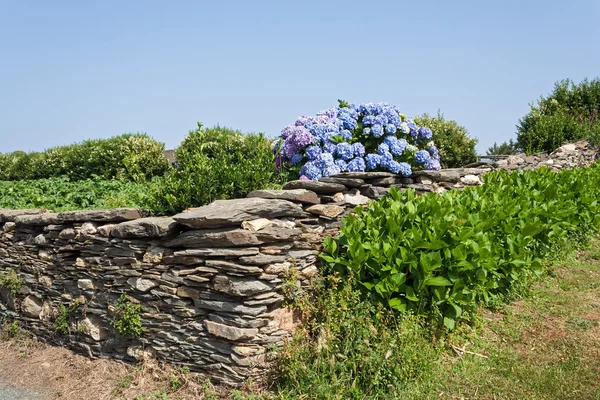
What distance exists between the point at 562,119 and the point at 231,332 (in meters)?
13.9

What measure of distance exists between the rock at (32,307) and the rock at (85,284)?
101cm

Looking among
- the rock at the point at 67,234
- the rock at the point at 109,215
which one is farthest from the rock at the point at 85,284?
the rock at the point at 109,215

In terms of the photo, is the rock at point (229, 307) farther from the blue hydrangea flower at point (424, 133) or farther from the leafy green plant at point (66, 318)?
the blue hydrangea flower at point (424, 133)

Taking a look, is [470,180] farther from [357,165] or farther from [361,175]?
[361,175]

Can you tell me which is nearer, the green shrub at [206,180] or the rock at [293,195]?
the rock at [293,195]

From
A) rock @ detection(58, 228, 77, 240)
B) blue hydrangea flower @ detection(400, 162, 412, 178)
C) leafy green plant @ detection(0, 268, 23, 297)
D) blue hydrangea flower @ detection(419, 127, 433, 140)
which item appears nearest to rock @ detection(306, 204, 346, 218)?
blue hydrangea flower @ detection(400, 162, 412, 178)

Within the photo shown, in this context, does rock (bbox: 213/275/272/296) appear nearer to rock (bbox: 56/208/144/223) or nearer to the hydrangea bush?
rock (bbox: 56/208/144/223)

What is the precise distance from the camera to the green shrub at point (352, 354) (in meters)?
3.49

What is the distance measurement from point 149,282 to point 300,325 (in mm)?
1380

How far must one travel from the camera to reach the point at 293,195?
4.26 m

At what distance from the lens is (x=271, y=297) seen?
3.78 m

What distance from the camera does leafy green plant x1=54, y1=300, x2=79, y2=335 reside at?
16.4 ft

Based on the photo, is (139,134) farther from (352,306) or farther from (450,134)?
(352,306)

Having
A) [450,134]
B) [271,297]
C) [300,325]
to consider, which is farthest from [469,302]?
[450,134]
